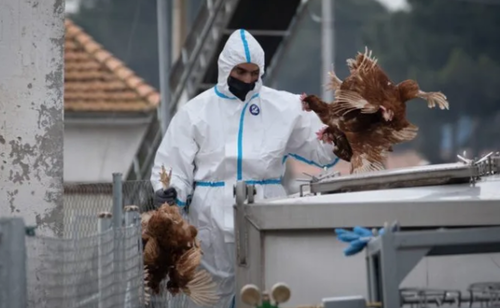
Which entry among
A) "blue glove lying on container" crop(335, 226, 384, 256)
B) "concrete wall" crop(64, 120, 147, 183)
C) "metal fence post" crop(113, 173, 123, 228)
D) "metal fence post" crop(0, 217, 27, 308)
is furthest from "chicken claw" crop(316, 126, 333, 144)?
"concrete wall" crop(64, 120, 147, 183)

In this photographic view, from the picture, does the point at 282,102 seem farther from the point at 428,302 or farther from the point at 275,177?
the point at 428,302

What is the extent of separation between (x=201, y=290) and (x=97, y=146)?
64.2 ft

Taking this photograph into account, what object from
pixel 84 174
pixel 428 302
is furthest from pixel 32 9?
pixel 84 174

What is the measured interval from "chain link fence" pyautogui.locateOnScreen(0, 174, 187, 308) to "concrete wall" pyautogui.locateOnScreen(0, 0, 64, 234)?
9.8 inches

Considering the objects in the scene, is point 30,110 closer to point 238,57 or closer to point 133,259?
point 133,259

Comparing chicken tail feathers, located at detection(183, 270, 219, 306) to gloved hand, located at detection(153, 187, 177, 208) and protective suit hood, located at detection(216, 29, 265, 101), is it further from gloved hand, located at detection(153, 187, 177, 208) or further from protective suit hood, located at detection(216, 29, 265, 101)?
protective suit hood, located at detection(216, 29, 265, 101)

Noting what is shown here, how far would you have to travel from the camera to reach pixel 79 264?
6129 mm

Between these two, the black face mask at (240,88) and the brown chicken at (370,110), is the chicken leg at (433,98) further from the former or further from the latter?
the black face mask at (240,88)

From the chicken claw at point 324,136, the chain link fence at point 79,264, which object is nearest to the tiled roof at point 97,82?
the chicken claw at point 324,136

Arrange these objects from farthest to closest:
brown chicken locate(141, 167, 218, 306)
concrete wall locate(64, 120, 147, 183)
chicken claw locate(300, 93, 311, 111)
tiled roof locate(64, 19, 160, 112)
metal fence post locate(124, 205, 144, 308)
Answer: tiled roof locate(64, 19, 160, 112), concrete wall locate(64, 120, 147, 183), chicken claw locate(300, 93, 311, 111), brown chicken locate(141, 167, 218, 306), metal fence post locate(124, 205, 144, 308)

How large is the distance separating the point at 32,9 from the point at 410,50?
23983 millimetres

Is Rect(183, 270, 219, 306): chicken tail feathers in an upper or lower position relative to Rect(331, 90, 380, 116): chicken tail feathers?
lower

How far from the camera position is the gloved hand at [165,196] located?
345 inches

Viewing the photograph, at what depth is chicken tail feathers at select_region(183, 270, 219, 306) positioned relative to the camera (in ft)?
26.0
